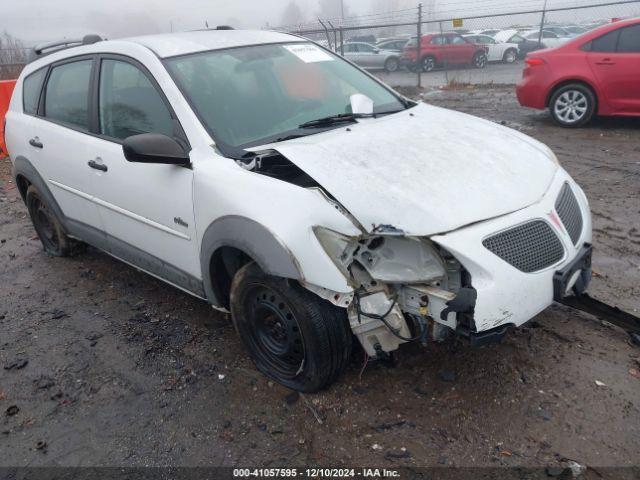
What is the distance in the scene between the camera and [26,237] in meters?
5.59

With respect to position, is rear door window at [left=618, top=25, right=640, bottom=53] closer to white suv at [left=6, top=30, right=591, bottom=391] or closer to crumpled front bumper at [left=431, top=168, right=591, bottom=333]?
white suv at [left=6, top=30, right=591, bottom=391]

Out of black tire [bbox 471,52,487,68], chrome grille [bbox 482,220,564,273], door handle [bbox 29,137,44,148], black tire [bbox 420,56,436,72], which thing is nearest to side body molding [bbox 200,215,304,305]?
chrome grille [bbox 482,220,564,273]

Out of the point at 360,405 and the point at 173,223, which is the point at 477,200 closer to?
the point at 360,405

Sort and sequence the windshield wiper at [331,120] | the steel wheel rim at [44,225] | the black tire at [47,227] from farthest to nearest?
the steel wheel rim at [44,225] < the black tire at [47,227] < the windshield wiper at [331,120]

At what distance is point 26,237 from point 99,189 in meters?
2.56

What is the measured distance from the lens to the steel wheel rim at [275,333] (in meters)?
2.67

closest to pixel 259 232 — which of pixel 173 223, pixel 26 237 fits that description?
pixel 173 223

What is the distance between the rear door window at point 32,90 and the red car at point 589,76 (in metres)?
6.80

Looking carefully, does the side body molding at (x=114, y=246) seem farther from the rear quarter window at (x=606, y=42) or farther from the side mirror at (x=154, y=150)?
the rear quarter window at (x=606, y=42)

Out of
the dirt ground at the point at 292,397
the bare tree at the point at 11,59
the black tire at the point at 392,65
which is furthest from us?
the black tire at the point at 392,65

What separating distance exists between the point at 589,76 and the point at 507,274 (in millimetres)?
6552

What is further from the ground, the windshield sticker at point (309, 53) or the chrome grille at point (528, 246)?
the windshield sticker at point (309, 53)

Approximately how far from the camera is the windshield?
306 cm

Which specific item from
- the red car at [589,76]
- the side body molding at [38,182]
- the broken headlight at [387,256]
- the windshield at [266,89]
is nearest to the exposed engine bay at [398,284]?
the broken headlight at [387,256]
